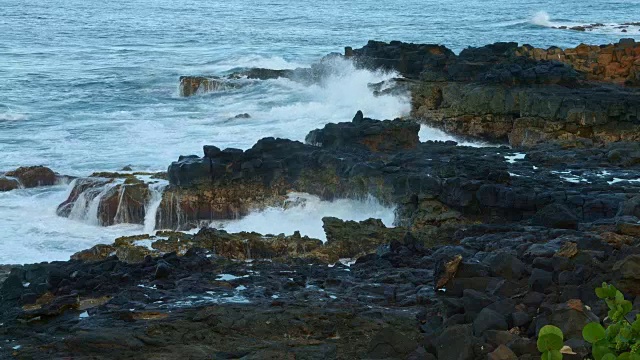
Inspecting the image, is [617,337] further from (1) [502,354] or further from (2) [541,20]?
(2) [541,20]

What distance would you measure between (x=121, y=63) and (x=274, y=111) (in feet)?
51.1

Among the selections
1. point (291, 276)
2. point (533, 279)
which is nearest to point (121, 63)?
point (291, 276)

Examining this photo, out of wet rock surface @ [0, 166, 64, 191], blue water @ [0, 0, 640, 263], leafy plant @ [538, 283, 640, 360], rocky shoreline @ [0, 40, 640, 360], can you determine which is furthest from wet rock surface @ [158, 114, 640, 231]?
leafy plant @ [538, 283, 640, 360]

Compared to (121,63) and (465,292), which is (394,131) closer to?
(465,292)

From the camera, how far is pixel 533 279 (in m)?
8.69

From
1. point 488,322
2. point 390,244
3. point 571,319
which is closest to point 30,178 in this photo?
point 390,244

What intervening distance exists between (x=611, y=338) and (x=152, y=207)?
47.9ft

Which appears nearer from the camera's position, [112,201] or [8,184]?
[112,201]

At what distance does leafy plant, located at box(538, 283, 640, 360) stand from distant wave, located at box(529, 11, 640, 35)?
154ft

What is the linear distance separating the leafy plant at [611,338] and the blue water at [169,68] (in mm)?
13496

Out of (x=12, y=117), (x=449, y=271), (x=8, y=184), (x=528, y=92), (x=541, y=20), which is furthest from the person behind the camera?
(x=541, y=20)

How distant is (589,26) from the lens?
2034 inches

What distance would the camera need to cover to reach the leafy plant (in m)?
3.18

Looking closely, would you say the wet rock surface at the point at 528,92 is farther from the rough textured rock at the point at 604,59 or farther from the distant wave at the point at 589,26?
the distant wave at the point at 589,26
